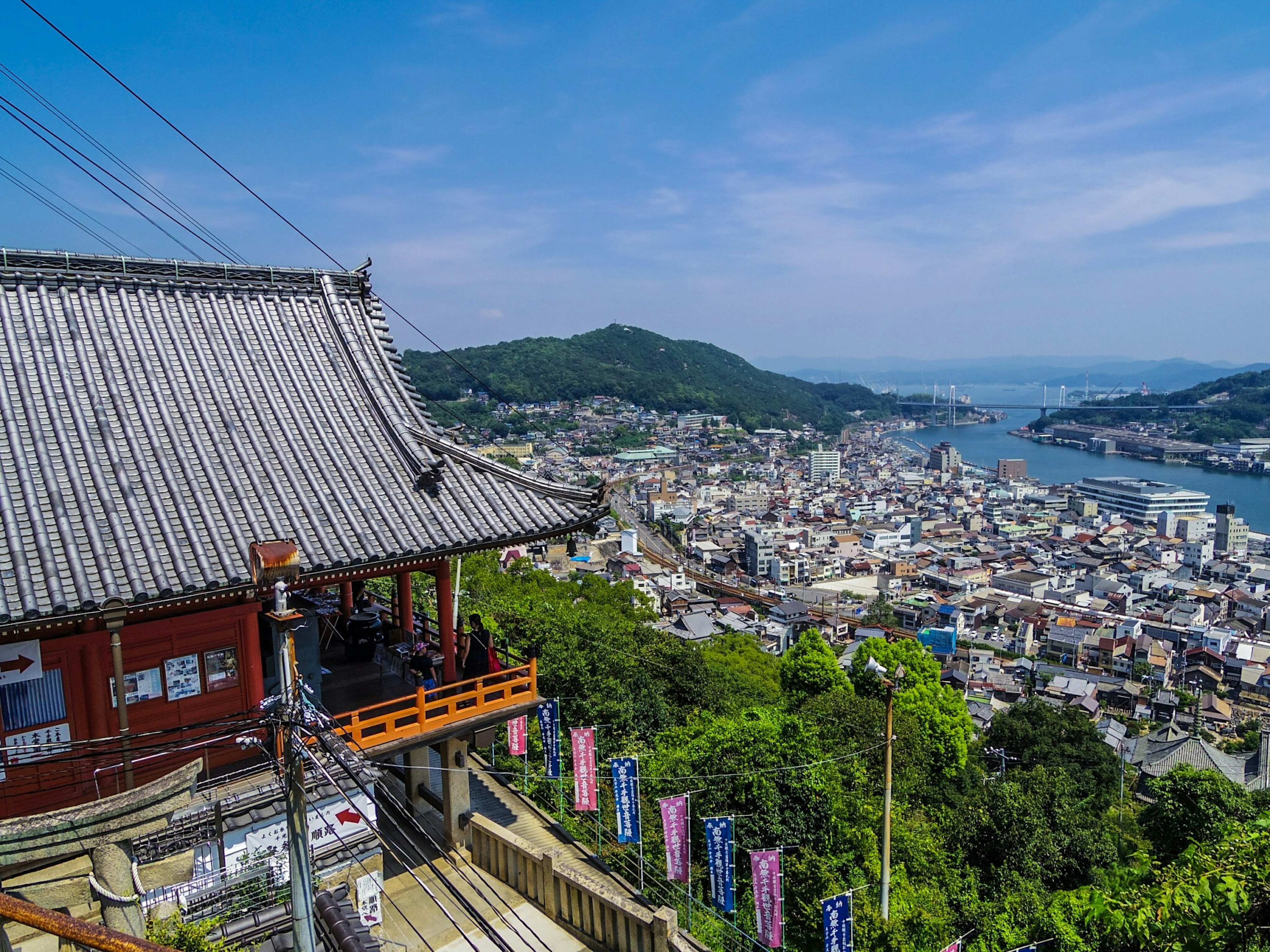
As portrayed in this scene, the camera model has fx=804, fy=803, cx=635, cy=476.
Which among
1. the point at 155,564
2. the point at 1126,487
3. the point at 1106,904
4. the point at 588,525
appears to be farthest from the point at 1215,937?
the point at 1126,487

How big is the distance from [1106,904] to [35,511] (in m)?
12.1

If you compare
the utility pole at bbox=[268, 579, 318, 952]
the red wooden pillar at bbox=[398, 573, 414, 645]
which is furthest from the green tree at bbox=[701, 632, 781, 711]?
the utility pole at bbox=[268, 579, 318, 952]

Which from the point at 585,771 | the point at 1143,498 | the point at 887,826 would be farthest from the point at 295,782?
the point at 1143,498

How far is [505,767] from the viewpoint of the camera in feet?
51.8

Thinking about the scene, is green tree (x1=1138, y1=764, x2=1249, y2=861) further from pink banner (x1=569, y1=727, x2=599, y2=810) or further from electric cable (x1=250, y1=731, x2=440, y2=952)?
electric cable (x1=250, y1=731, x2=440, y2=952)

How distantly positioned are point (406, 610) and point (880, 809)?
11.9m

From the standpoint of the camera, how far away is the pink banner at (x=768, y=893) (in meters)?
11.8

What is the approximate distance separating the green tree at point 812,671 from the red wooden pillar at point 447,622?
2132 cm

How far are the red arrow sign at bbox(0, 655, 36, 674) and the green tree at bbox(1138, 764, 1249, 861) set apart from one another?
24087 millimetres

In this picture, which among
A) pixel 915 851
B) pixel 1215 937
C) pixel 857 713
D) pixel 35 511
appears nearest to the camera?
pixel 1215 937

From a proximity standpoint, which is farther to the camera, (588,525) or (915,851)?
(915,851)

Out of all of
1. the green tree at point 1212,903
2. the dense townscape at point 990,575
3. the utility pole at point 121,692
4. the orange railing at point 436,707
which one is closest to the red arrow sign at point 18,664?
the utility pole at point 121,692

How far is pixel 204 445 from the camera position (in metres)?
9.31

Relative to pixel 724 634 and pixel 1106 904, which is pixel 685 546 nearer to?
pixel 724 634
